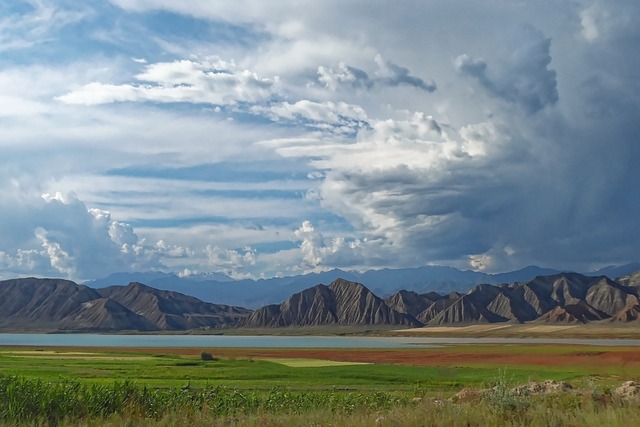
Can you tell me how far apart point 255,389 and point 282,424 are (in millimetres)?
31452

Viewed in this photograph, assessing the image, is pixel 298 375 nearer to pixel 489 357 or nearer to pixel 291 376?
pixel 291 376

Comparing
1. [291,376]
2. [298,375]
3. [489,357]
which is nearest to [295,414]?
[291,376]

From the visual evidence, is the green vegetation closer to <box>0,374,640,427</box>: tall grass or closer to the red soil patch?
the red soil patch

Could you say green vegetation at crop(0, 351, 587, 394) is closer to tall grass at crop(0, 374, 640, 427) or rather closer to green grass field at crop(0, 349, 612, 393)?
green grass field at crop(0, 349, 612, 393)

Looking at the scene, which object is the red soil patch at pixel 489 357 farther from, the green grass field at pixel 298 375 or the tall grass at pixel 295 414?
the tall grass at pixel 295 414

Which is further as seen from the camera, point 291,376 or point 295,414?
point 291,376

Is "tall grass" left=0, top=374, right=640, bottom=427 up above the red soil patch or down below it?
above

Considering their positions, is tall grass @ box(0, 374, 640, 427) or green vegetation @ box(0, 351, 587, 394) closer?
tall grass @ box(0, 374, 640, 427)

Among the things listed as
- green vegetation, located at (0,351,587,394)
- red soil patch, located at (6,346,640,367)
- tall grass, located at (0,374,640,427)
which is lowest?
red soil patch, located at (6,346,640,367)

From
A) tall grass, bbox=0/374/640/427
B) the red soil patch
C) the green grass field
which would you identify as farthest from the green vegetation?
tall grass, bbox=0/374/640/427

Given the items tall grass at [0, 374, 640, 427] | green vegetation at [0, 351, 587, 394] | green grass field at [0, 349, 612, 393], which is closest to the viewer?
tall grass at [0, 374, 640, 427]

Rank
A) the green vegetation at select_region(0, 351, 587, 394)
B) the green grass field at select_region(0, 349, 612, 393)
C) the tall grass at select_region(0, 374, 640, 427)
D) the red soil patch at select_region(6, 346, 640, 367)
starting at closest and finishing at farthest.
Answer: the tall grass at select_region(0, 374, 640, 427) < the green vegetation at select_region(0, 351, 587, 394) < the green grass field at select_region(0, 349, 612, 393) < the red soil patch at select_region(6, 346, 640, 367)

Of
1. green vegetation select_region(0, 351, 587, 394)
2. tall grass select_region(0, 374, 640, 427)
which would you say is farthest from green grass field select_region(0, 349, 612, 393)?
tall grass select_region(0, 374, 640, 427)

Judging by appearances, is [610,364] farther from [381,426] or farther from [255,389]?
[381,426]
